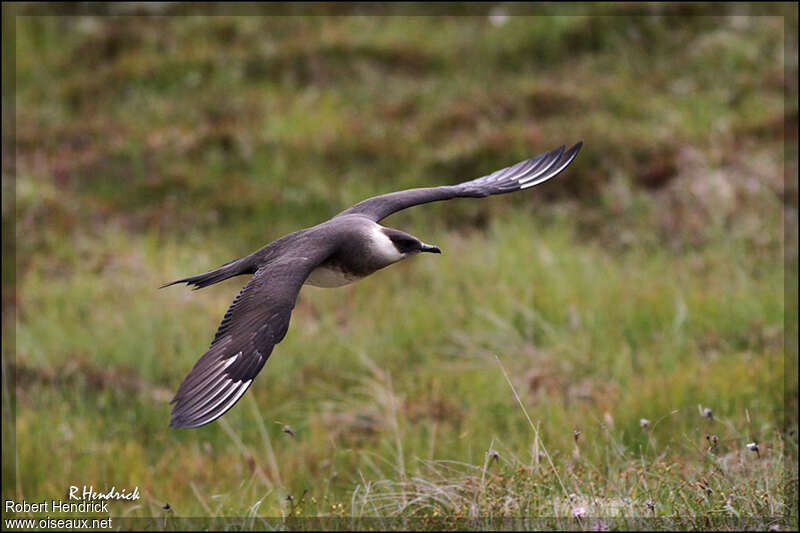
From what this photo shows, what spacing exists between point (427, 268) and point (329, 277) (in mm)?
4557

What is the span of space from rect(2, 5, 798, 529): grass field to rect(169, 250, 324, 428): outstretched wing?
1104mm

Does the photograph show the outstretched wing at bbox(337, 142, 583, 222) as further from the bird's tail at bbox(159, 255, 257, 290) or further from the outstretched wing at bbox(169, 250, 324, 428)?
the outstretched wing at bbox(169, 250, 324, 428)

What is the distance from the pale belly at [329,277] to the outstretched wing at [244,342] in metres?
0.29

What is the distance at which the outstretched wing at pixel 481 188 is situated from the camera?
418 centimetres

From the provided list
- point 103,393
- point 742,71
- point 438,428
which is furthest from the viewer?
point 742,71

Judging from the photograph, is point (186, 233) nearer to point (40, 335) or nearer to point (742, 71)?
point (40, 335)

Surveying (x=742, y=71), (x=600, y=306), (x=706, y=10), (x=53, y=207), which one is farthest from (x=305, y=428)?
(x=706, y=10)

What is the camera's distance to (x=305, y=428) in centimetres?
629

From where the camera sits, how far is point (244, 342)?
333 centimetres

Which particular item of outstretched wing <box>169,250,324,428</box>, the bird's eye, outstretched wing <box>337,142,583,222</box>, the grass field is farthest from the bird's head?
the grass field

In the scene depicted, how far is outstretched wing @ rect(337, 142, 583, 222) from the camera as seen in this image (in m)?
4.18

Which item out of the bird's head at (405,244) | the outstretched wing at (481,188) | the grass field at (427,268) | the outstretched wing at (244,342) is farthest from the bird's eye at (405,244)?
the grass field at (427,268)

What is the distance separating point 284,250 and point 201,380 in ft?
2.22

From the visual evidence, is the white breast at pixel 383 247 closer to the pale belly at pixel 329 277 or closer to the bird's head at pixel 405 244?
the bird's head at pixel 405 244
